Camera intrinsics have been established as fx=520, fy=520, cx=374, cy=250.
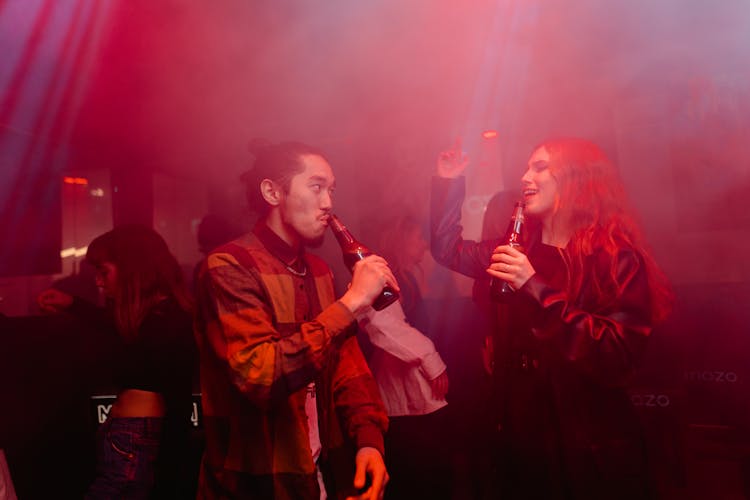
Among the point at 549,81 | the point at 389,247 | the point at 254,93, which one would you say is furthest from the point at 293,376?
the point at 549,81

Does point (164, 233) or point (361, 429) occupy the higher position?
point (164, 233)

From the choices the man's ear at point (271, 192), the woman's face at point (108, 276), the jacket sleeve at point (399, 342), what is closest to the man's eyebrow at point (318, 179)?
the man's ear at point (271, 192)

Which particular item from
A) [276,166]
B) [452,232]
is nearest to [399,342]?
[452,232]

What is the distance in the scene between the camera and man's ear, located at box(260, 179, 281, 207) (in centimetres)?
158

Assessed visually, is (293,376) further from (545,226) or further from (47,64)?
(47,64)

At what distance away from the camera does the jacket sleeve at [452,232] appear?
6.52ft

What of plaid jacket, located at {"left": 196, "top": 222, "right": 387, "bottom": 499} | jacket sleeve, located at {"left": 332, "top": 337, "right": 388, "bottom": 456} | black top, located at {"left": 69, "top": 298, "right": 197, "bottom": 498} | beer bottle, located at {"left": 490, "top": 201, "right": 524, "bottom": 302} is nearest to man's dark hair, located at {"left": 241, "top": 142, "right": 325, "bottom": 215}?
plaid jacket, located at {"left": 196, "top": 222, "right": 387, "bottom": 499}

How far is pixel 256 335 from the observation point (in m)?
1.29

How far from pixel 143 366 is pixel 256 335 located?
93 centimetres

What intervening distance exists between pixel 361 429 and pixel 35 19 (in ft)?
6.71

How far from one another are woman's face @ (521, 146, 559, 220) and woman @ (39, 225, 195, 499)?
1.42 meters

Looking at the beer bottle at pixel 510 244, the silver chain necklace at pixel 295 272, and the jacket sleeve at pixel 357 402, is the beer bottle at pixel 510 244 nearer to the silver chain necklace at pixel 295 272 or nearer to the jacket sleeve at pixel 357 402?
the jacket sleeve at pixel 357 402

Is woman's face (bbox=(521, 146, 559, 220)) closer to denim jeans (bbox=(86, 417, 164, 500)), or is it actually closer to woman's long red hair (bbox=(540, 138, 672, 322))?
woman's long red hair (bbox=(540, 138, 672, 322))

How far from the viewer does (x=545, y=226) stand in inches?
70.5
